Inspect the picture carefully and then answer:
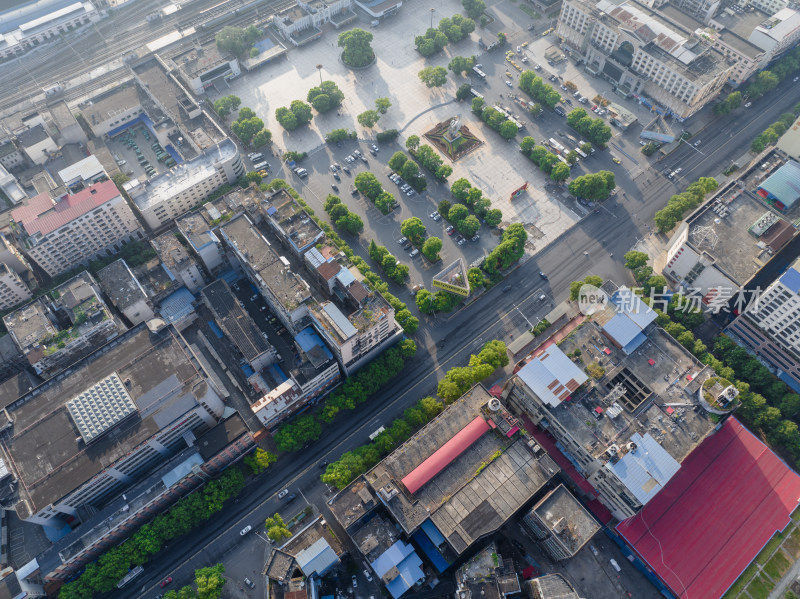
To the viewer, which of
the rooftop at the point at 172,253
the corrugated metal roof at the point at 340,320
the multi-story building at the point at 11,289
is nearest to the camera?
the corrugated metal roof at the point at 340,320

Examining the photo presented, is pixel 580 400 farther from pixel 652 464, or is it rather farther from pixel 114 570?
pixel 114 570

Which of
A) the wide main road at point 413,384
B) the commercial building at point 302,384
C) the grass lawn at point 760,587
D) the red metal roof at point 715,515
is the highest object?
the commercial building at point 302,384

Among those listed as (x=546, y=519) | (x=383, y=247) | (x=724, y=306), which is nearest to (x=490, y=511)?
(x=546, y=519)

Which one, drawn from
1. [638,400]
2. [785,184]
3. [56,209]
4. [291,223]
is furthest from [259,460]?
[785,184]

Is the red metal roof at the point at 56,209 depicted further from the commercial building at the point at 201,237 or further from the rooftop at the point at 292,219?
the rooftop at the point at 292,219

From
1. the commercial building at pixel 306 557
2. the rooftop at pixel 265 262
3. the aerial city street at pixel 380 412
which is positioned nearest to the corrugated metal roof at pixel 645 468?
the aerial city street at pixel 380 412

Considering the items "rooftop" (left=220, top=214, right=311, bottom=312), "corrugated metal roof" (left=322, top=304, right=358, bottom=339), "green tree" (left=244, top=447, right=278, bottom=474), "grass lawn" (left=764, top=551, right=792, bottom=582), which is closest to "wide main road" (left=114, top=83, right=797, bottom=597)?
"green tree" (left=244, top=447, right=278, bottom=474)
